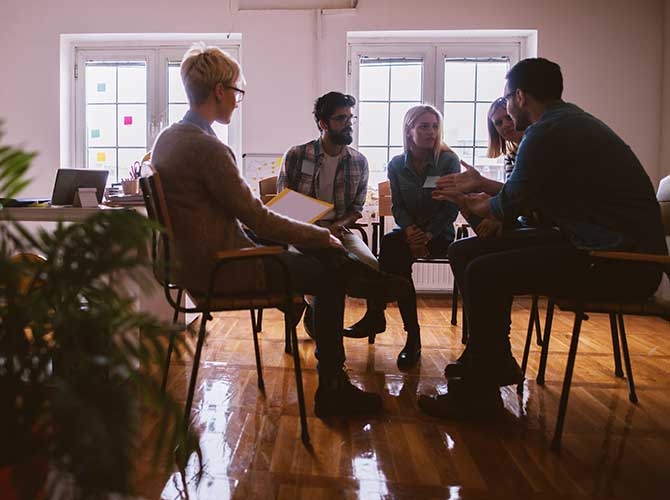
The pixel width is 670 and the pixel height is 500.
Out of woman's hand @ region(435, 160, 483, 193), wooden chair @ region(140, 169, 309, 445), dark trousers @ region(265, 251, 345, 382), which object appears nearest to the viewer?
wooden chair @ region(140, 169, 309, 445)

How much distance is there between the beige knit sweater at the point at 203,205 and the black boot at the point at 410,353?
1.12 meters

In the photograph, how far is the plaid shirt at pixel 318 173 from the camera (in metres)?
2.97

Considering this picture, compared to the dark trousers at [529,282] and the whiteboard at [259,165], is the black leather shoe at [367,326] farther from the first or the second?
the whiteboard at [259,165]

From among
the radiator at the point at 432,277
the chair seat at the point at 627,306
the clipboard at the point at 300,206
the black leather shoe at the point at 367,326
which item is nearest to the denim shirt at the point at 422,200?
the black leather shoe at the point at 367,326

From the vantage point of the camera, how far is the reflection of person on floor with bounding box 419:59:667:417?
69.9 inches

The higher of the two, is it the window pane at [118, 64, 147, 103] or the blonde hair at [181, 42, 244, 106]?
the window pane at [118, 64, 147, 103]

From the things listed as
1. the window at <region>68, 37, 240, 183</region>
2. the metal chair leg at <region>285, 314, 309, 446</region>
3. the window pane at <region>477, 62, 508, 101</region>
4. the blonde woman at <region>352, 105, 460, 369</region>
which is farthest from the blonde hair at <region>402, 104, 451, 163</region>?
the window at <region>68, 37, 240, 183</region>

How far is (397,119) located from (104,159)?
8.76ft

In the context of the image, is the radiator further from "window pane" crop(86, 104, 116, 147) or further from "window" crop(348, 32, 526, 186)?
"window pane" crop(86, 104, 116, 147)

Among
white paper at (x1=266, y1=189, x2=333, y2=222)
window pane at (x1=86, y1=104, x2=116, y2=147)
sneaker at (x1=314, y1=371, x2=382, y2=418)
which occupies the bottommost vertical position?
sneaker at (x1=314, y1=371, x2=382, y2=418)

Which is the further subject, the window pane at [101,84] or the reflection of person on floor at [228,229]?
the window pane at [101,84]

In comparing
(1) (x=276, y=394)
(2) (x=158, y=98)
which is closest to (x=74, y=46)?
(2) (x=158, y=98)

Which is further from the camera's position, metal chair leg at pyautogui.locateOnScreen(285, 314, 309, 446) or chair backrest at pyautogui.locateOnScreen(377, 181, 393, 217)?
chair backrest at pyautogui.locateOnScreen(377, 181, 393, 217)

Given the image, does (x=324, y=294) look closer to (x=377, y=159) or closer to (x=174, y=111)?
(x=377, y=159)
